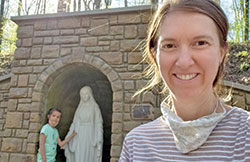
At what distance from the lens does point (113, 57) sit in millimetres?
4031

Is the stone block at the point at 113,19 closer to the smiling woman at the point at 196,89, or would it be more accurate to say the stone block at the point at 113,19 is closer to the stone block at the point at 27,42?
the stone block at the point at 27,42

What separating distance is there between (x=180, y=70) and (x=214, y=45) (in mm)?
133

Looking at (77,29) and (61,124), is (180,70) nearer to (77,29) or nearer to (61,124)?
(77,29)

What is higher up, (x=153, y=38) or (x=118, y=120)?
(x=153, y=38)

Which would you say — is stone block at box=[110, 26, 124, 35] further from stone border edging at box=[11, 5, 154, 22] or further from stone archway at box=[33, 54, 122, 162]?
stone archway at box=[33, 54, 122, 162]

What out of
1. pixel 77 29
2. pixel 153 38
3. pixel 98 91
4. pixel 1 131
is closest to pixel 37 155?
pixel 1 131

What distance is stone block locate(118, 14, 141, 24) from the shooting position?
4062 millimetres

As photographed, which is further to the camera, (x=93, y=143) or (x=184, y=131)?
(x=93, y=143)

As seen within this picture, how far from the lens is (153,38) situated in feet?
2.94

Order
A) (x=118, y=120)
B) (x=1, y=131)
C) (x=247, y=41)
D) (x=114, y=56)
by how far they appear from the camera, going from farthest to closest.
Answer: (x=247, y=41), (x=1, y=131), (x=114, y=56), (x=118, y=120)

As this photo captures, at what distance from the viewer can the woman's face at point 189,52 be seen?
70 cm

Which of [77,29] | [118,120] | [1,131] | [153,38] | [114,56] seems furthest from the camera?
[1,131]

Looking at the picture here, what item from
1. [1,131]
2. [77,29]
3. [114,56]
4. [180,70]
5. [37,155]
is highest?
[77,29]

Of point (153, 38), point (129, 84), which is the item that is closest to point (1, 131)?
point (129, 84)
